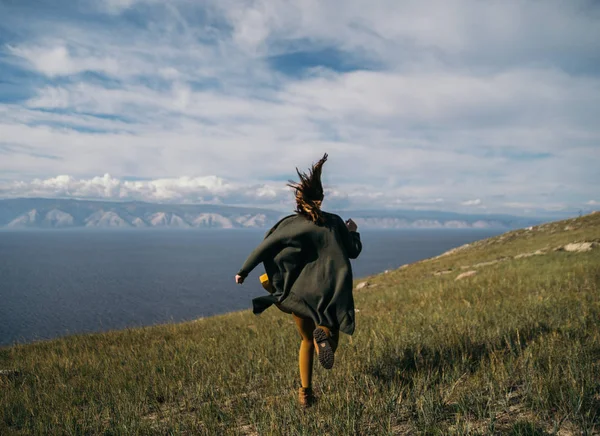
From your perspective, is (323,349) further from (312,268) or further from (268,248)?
(268,248)

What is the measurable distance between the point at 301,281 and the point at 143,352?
539 centimetres

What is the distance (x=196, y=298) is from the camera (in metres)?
64.9

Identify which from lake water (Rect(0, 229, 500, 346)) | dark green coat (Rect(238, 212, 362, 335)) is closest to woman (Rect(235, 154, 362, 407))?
dark green coat (Rect(238, 212, 362, 335))

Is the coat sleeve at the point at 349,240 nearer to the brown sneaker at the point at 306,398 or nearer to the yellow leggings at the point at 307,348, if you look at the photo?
the yellow leggings at the point at 307,348

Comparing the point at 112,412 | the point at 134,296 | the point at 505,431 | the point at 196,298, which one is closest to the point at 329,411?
the point at 505,431

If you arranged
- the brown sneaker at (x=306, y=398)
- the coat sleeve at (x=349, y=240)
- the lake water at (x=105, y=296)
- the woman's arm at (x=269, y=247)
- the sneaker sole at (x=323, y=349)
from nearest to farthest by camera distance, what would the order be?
the sneaker sole at (x=323, y=349) → the brown sneaker at (x=306, y=398) → the woman's arm at (x=269, y=247) → the coat sleeve at (x=349, y=240) → the lake water at (x=105, y=296)

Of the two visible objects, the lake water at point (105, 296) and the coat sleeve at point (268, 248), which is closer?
the coat sleeve at point (268, 248)

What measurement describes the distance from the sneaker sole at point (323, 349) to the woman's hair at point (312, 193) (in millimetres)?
1312

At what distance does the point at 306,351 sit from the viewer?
4.46 metres

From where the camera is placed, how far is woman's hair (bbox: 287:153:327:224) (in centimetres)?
444

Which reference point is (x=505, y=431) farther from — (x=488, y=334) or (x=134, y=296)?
(x=134, y=296)

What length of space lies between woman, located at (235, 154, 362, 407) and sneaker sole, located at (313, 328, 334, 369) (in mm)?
81

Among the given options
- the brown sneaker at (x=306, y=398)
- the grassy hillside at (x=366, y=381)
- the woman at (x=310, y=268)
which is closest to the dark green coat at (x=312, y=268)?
the woman at (x=310, y=268)

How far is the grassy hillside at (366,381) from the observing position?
3689 millimetres
